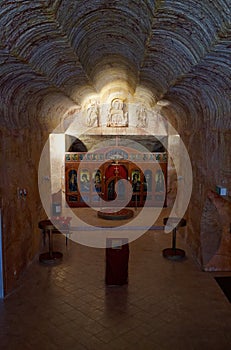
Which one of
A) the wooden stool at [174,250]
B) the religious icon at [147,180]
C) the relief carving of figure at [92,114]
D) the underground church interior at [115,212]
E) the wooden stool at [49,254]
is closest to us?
the underground church interior at [115,212]

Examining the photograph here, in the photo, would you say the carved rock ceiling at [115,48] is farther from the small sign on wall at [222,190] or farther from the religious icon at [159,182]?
the religious icon at [159,182]

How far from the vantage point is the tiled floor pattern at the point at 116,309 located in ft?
19.5

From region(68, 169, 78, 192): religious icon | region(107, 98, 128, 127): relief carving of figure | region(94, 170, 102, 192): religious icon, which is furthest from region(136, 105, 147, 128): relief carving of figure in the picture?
region(68, 169, 78, 192): religious icon

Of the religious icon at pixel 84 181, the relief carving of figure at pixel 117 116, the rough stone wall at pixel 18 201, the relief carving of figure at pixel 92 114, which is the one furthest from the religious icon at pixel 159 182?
the rough stone wall at pixel 18 201

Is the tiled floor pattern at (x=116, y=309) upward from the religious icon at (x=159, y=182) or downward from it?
downward

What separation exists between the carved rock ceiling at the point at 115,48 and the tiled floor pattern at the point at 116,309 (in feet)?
12.1

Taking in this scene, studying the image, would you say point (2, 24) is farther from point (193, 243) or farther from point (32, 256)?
point (193, 243)

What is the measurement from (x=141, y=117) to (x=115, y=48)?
23.5 ft

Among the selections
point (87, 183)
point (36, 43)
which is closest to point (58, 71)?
point (36, 43)

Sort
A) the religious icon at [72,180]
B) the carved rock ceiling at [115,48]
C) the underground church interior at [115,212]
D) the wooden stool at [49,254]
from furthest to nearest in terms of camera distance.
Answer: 1. the religious icon at [72,180]
2. the wooden stool at [49,254]
3. the underground church interior at [115,212]
4. the carved rock ceiling at [115,48]

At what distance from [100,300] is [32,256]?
9.44 ft

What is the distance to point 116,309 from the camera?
699 centimetres

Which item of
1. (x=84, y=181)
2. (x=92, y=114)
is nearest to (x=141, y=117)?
(x=92, y=114)

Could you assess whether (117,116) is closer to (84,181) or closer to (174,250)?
(84,181)
